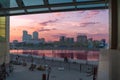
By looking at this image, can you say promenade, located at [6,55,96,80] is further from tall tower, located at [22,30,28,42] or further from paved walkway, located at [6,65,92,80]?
tall tower, located at [22,30,28,42]

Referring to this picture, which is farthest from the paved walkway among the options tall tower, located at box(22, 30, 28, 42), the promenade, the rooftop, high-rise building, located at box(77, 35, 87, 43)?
the rooftop

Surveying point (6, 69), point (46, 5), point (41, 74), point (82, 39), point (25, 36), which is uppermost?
point (46, 5)

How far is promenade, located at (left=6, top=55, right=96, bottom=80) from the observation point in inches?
550

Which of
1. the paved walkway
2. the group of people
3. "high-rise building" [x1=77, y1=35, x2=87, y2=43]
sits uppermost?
"high-rise building" [x1=77, y1=35, x2=87, y2=43]

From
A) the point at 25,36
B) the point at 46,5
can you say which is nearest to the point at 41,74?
the point at 25,36

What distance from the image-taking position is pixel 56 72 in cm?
1469

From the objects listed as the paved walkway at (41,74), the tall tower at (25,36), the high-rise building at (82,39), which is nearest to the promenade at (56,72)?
the paved walkway at (41,74)

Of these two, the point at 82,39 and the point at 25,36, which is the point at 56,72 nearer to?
the point at 25,36

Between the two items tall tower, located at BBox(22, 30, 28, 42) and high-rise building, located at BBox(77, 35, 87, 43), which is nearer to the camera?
high-rise building, located at BBox(77, 35, 87, 43)

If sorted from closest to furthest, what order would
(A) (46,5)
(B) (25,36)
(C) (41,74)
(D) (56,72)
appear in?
(A) (46,5), (B) (25,36), (C) (41,74), (D) (56,72)

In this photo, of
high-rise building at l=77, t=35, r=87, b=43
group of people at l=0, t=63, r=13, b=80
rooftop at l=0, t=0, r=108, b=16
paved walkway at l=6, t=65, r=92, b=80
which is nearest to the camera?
rooftop at l=0, t=0, r=108, b=16

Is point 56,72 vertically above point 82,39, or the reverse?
point 82,39

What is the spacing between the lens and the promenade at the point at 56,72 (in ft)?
45.8

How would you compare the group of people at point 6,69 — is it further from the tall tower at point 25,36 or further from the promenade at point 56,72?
the tall tower at point 25,36
